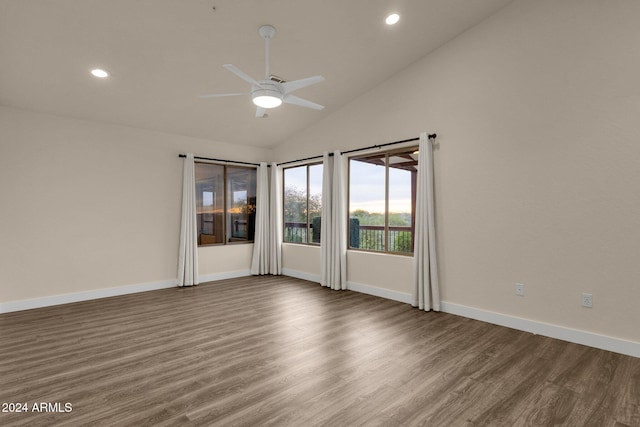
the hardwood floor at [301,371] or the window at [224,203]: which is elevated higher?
the window at [224,203]

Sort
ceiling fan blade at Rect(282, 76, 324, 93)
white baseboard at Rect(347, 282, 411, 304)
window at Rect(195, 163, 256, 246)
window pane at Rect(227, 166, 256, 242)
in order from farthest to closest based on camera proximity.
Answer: window pane at Rect(227, 166, 256, 242)
window at Rect(195, 163, 256, 246)
white baseboard at Rect(347, 282, 411, 304)
ceiling fan blade at Rect(282, 76, 324, 93)

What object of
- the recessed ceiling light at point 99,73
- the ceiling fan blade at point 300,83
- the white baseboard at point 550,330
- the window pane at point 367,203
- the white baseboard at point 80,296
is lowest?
the white baseboard at point 550,330

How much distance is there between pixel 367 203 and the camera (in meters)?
5.68

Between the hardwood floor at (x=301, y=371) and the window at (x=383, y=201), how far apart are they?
52.1 inches

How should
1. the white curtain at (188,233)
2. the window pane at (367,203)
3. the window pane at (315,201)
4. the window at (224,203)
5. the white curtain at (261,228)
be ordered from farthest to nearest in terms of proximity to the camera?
the white curtain at (261,228)
the window pane at (315,201)
the window at (224,203)
the white curtain at (188,233)
the window pane at (367,203)

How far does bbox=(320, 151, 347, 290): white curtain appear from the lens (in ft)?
18.6

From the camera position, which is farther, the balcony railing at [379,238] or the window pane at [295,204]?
the window pane at [295,204]

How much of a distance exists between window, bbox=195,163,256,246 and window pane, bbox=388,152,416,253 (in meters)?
3.22

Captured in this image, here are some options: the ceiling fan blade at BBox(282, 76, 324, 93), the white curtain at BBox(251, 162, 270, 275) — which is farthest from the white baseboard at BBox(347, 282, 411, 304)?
the ceiling fan blade at BBox(282, 76, 324, 93)

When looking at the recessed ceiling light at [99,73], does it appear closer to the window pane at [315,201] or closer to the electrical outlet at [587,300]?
the window pane at [315,201]

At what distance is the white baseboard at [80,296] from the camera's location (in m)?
4.46

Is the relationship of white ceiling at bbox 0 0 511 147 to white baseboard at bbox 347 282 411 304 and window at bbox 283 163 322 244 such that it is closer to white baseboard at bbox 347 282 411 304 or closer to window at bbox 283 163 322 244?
window at bbox 283 163 322 244

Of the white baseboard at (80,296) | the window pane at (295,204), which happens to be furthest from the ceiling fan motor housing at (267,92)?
the white baseboard at (80,296)

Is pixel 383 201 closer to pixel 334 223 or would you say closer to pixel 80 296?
pixel 334 223
